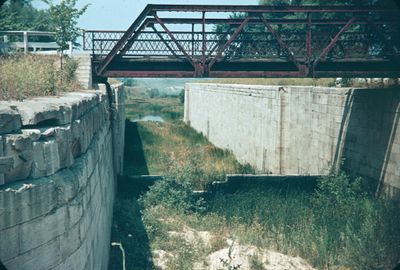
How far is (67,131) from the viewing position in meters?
3.90

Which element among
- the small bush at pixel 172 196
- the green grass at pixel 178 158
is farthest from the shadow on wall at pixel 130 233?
the green grass at pixel 178 158

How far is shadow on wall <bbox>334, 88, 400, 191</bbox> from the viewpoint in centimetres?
1025

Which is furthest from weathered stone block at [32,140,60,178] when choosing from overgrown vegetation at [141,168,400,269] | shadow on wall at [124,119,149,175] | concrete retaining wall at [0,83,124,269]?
shadow on wall at [124,119,149,175]

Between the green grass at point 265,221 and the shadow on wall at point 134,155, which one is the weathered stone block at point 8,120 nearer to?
the green grass at point 265,221

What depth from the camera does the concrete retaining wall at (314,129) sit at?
10.4 meters

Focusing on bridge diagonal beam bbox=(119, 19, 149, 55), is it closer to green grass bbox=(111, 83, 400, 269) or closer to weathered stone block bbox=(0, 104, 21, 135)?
green grass bbox=(111, 83, 400, 269)

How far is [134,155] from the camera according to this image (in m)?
19.5

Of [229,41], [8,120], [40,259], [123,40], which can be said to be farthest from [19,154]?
[229,41]

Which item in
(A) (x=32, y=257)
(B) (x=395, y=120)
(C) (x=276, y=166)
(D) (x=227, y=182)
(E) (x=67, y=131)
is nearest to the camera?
(A) (x=32, y=257)

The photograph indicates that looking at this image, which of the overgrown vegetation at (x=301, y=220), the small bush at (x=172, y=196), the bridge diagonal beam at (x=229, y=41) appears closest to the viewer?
the overgrown vegetation at (x=301, y=220)

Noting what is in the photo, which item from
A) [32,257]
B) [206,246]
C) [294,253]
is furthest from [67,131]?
[294,253]

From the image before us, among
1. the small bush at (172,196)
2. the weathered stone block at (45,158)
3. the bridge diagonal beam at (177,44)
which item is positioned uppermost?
the bridge diagonal beam at (177,44)

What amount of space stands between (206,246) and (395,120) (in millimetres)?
5913

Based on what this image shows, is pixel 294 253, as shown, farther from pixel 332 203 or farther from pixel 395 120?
pixel 395 120
